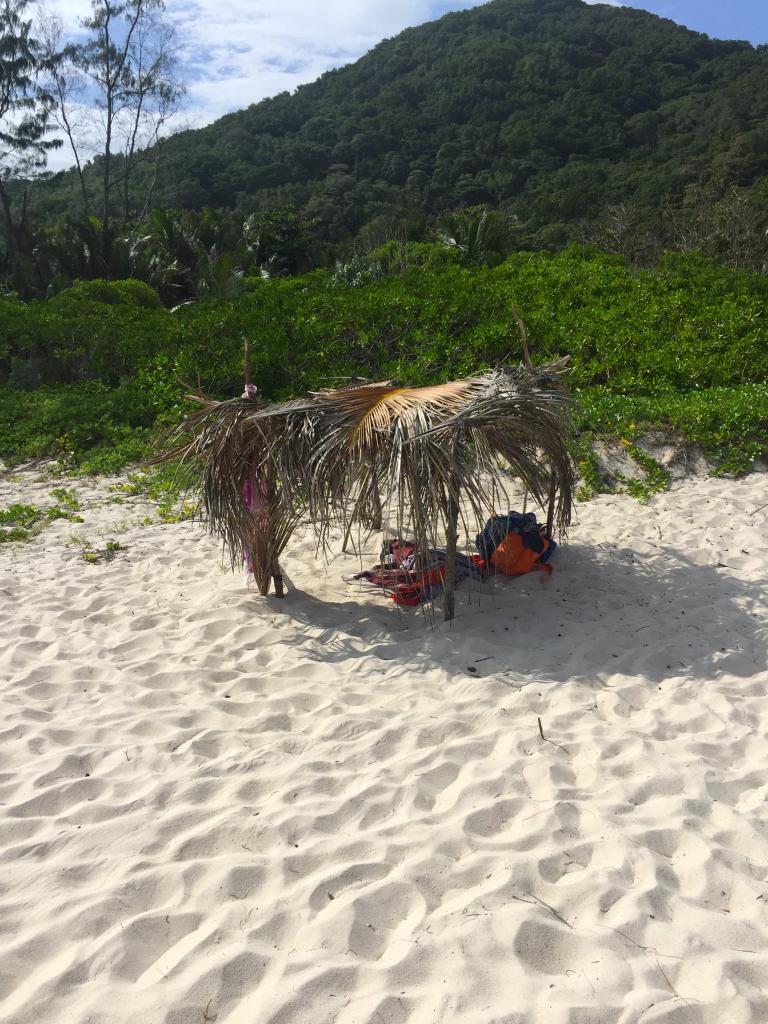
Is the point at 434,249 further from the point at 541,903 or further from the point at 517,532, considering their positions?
the point at 541,903

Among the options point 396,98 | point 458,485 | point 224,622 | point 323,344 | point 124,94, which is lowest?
point 224,622

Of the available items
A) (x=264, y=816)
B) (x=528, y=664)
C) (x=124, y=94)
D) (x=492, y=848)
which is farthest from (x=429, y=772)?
(x=124, y=94)

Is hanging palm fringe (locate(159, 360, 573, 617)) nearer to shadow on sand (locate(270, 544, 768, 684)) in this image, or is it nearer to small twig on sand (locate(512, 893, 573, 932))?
shadow on sand (locate(270, 544, 768, 684))

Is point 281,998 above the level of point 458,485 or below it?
below

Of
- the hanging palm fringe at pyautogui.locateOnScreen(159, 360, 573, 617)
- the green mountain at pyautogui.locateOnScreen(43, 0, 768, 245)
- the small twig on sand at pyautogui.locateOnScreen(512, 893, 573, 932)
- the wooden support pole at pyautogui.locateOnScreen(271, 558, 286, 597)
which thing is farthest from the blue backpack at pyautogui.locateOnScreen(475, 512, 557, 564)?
the green mountain at pyautogui.locateOnScreen(43, 0, 768, 245)

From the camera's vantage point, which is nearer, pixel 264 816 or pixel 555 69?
pixel 264 816

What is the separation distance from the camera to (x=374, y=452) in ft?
12.9

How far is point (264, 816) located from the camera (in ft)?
9.03

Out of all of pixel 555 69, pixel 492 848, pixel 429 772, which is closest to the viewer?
pixel 492 848

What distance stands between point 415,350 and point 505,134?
4899cm

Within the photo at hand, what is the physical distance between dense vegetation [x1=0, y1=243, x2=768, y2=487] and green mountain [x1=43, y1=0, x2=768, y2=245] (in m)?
21.8

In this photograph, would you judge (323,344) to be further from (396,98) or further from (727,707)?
(396,98)

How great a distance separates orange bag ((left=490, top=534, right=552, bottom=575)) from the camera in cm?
475

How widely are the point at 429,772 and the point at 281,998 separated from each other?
1.12 metres
